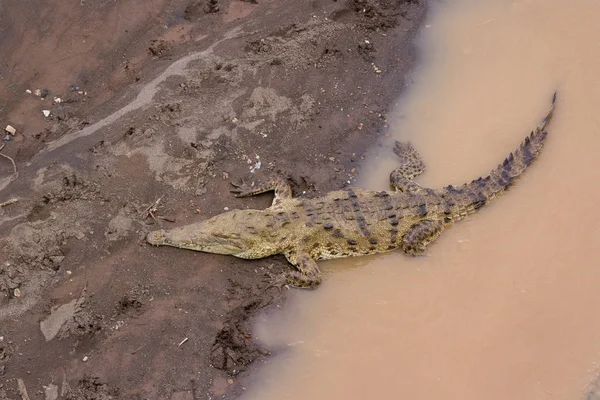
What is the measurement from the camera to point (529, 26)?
9.27 m

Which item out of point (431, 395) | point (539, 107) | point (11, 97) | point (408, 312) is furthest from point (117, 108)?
point (539, 107)

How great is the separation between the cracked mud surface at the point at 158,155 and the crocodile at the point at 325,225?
267mm

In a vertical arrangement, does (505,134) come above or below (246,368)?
above

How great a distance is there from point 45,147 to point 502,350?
6.63 metres

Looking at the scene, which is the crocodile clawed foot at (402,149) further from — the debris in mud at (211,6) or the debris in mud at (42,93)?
the debris in mud at (42,93)

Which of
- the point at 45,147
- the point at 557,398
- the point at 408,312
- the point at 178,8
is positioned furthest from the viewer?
the point at 178,8

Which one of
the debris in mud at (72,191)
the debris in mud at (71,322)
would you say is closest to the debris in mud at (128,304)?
the debris in mud at (71,322)

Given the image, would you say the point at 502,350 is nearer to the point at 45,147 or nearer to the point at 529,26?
the point at 529,26

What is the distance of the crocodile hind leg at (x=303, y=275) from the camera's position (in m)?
6.79

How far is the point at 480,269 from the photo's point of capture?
7109mm

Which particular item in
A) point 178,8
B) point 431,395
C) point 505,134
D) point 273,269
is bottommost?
point 431,395

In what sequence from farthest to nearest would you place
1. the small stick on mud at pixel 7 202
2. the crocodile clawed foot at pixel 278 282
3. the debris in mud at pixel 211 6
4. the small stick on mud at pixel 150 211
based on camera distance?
the debris in mud at pixel 211 6
the small stick on mud at pixel 150 211
the crocodile clawed foot at pixel 278 282
the small stick on mud at pixel 7 202

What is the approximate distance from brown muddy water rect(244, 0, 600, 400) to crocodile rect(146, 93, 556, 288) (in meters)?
0.28

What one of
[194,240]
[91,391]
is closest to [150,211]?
[194,240]
